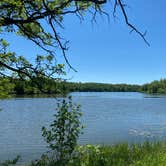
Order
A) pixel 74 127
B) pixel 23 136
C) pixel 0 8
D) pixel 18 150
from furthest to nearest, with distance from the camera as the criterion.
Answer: pixel 23 136
pixel 18 150
pixel 74 127
pixel 0 8

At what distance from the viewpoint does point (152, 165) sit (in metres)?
9.33

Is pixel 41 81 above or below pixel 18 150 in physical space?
above

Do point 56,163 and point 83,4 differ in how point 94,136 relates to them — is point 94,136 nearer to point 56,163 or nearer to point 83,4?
point 56,163

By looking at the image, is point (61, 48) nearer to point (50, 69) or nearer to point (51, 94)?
point (50, 69)

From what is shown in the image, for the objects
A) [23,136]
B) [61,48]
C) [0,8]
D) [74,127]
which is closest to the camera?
[0,8]

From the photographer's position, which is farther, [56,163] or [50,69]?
[56,163]

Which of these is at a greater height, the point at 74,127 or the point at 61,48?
the point at 61,48

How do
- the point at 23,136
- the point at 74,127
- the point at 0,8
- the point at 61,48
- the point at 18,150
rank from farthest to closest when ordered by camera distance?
the point at 23,136
the point at 18,150
the point at 74,127
the point at 61,48
the point at 0,8

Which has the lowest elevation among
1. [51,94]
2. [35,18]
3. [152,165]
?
[152,165]

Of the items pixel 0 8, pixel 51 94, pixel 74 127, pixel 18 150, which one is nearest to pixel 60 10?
pixel 0 8

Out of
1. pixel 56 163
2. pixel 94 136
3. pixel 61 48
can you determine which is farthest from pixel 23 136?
pixel 61 48

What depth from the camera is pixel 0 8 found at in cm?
862

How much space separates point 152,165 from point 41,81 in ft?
10.5

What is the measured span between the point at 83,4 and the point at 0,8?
2.02 metres
